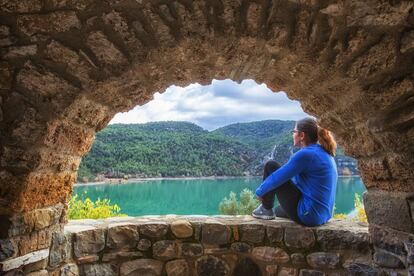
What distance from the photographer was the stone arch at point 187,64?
4.60 feet

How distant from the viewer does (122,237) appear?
8.25ft

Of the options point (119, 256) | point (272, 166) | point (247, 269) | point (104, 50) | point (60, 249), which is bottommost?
point (247, 269)

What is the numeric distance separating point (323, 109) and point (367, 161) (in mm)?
420

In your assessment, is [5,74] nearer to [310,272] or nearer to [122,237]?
[122,237]

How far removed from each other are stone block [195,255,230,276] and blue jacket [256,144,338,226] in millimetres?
696

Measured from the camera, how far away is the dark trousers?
2.68 m

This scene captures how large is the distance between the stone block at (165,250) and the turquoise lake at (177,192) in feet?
31.7

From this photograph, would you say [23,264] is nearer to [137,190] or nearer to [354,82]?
[354,82]

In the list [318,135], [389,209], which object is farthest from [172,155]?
[389,209]

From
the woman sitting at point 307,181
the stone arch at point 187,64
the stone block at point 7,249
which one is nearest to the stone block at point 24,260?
the stone block at point 7,249

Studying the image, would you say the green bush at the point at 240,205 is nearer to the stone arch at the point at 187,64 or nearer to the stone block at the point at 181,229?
the stone block at the point at 181,229

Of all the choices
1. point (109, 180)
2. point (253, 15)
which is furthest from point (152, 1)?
point (109, 180)

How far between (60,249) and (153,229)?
670mm

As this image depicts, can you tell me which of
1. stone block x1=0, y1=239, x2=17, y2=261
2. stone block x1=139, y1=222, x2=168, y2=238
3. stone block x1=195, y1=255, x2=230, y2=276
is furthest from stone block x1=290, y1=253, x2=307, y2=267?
stone block x1=0, y1=239, x2=17, y2=261
